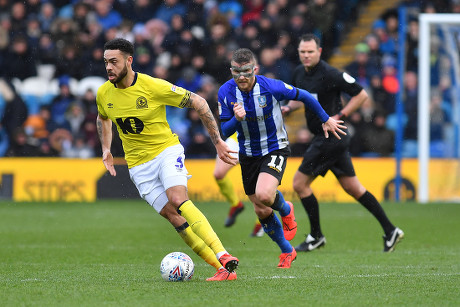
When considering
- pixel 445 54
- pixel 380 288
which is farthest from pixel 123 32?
pixel 380 288

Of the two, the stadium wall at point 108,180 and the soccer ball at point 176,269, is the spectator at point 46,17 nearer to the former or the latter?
the stadium wall at point 108,180

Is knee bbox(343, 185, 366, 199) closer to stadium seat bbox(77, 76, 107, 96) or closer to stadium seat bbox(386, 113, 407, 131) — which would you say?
stadium seat bbox(386, 113, 407, 131)

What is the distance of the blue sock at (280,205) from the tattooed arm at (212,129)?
121 centimetres

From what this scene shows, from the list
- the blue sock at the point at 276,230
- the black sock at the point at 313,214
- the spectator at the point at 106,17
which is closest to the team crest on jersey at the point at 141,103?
the blue sock at the point at 276,230

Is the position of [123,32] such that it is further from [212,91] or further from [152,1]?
[212,91]

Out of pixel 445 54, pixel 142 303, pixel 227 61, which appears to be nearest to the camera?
pixel 142 303

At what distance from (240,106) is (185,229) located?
118cm

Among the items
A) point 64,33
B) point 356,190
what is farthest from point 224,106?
point 64,33

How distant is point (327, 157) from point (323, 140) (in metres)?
0.21

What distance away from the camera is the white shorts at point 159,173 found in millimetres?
7055

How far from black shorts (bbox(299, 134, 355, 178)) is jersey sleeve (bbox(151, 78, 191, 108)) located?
2.94 meters

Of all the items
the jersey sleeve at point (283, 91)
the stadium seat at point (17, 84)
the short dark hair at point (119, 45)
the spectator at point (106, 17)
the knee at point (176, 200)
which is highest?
the spectator at point (106, 17)

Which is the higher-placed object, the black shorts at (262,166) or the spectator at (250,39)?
the spectator at (250,39)

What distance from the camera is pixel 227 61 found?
1839 cm
